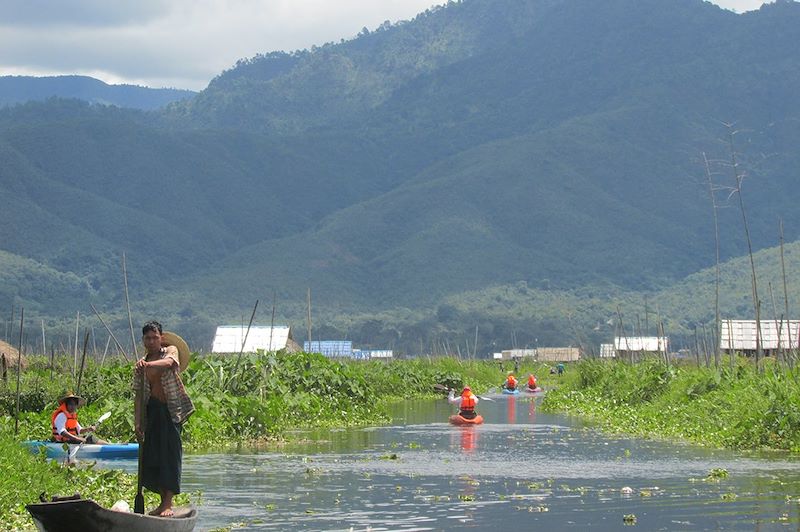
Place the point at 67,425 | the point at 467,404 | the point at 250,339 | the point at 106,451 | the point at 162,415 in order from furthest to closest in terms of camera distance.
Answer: the point at 250,339, the point at 467,404, the point at 106,451, the point at 67,425, the point at 162,415

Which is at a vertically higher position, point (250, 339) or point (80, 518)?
point (250, 339)

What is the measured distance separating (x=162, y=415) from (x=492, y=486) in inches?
232

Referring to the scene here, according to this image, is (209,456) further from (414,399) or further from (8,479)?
(414,399)

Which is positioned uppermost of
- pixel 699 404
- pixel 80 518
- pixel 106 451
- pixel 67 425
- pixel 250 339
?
pixel 250 339

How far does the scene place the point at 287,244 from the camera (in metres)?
169

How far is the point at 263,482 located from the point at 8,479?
488 centimetres

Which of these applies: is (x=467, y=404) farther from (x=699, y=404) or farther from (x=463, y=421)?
(x=699, y=404)

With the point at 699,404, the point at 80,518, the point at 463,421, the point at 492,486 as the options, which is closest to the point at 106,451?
the point at 492,486

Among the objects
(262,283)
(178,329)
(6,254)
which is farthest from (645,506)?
→ (6,254)

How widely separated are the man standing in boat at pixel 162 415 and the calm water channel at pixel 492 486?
962 millimetres

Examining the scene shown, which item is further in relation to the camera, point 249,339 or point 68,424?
point 249,339

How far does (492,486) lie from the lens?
19.0m

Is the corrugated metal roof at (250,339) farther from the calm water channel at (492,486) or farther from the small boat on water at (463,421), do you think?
the calm water channel at (492,486)

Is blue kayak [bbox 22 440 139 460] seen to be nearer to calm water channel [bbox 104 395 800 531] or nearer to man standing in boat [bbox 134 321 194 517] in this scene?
calm water channel [bbox 104 395 800 531]
